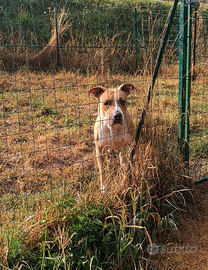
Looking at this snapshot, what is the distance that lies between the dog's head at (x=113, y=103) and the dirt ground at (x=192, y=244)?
1.29m

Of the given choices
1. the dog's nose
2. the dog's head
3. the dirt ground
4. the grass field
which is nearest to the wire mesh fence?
the grass field

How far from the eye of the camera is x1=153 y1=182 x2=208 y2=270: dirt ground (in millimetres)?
2572

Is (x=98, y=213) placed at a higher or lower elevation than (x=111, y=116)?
lower

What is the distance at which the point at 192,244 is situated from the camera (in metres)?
2.80

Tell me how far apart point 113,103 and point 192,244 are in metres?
1.88

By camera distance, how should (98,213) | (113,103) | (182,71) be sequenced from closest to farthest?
(98,213) → (182,71) → (113,103)

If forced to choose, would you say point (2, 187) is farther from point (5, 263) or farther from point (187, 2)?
point (187, 2)

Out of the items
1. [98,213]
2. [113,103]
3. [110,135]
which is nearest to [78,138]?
[110,135]

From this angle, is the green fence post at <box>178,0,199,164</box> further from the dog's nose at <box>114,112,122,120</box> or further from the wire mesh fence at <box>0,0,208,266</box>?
the dog's nose at <box>114,112,122,120</box>

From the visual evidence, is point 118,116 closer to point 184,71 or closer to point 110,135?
point 110,135

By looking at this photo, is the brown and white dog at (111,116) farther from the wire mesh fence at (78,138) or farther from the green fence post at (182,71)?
the green fence post at (182,71)

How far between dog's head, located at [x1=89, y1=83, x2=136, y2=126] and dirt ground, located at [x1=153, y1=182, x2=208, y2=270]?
129 cm

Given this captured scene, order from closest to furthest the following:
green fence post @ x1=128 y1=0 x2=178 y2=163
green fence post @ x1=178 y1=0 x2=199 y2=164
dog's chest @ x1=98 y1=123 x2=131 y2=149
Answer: green fence post @ x1=128 y1=0 x2=178 y2=163 < green fence post @ x1=178 y1=0 x2=199 y2=164 < dog's chest @ x1=98 y1=123 x2=131 y2=149

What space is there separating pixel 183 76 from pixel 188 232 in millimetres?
1687
